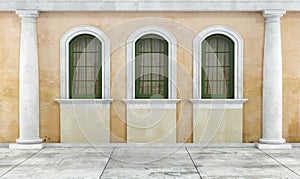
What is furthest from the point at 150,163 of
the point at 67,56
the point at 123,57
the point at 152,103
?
the point at 67,56

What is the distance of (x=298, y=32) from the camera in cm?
1267

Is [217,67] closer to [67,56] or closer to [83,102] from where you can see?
[83,102]

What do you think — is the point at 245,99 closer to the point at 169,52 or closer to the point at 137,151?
the point at 169,52

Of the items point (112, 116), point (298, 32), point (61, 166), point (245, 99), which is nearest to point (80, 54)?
point (112, 116)

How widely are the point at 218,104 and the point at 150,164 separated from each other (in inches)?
139

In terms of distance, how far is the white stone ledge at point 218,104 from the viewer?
41.6 ft

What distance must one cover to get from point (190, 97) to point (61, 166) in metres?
4.53

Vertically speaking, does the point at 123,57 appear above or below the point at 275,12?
below

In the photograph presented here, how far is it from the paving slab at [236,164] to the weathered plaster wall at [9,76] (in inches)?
203

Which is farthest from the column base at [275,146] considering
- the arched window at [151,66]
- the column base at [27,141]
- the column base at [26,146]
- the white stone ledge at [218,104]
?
the column base at [27,141]

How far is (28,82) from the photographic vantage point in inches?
490

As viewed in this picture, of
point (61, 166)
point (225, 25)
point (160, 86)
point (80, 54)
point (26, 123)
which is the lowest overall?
point (61, 166)

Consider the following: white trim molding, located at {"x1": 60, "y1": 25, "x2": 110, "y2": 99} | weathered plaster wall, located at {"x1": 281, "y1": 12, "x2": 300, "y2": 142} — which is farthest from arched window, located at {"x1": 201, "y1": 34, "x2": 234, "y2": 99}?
white trim molding, located at {"x1": 60, "y1": 25, "x2": 110, "y2": 99}

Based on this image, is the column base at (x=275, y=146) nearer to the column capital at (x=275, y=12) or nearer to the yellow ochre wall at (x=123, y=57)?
the yellow ochre wall at (x=123, y=57)
